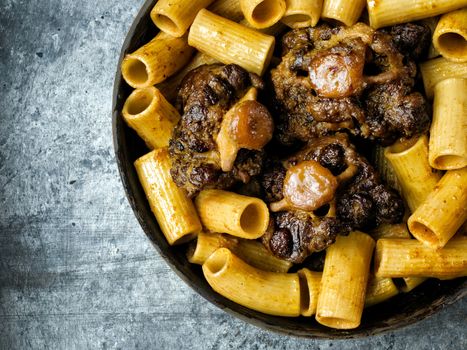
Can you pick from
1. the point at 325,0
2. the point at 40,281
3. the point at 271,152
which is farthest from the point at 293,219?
the point at 40,281

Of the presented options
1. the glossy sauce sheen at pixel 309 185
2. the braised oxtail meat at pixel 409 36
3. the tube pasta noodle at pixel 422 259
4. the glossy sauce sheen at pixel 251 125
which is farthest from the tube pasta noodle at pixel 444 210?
the glossy sauce sheen at pixel 251 125

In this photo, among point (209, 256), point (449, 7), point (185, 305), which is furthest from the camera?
point (185, 305)

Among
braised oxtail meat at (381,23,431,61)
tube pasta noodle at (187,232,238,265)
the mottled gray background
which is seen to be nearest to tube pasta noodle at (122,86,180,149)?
tube pasta noodle at (187,232,238,265)

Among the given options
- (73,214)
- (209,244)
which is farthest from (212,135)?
(73,214)

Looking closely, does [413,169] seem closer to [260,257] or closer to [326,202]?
[326,202]

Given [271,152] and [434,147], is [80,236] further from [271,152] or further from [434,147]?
[434,147]

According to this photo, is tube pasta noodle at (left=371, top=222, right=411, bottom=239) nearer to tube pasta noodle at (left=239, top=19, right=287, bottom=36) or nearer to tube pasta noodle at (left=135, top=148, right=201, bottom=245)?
tube pasta noodle at (left=135, top=148, right=201, bottom=245)
